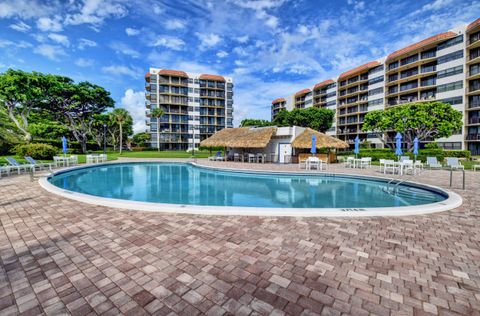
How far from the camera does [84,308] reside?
2.28 metres

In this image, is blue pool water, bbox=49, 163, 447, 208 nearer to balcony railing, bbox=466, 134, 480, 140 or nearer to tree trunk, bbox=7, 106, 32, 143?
tree trunk, bbox=7, 106, 32, 143

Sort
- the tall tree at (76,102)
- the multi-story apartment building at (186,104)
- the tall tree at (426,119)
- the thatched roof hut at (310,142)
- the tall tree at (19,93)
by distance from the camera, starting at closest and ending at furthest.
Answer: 1. the thatched roof hut at (310,142)
2. the tall tree at (426,119)
3. the tall tree at (19,93)
4. the tall tree at (76,102)
5. the multi-story apartment building at (186,104)

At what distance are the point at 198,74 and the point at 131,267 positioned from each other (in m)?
62.0

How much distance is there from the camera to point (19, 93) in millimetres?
27266

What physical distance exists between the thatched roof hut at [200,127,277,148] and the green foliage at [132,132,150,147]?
118 feet

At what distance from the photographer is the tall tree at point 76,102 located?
34.8m

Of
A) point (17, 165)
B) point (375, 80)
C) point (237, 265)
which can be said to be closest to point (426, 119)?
point (375, 80)

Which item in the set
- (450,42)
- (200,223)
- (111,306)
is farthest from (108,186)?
(450,42)

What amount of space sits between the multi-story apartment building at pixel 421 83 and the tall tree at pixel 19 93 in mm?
54874

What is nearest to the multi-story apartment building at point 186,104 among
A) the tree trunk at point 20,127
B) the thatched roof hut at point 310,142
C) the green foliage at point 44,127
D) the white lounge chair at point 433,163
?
the green foliage at point 44,127

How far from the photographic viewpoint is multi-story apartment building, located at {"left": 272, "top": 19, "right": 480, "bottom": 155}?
32281 millimetres

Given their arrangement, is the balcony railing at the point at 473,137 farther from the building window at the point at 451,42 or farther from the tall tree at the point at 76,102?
the tall tree at the point at 76,102

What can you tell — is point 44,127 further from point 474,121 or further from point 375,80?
point 474,121

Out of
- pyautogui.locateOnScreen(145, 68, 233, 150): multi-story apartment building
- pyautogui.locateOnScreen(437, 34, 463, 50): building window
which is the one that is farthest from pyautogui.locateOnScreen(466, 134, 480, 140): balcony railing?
pyautogui.locateOnScreen(145, 68, 233, 150): multi-story apartment building
